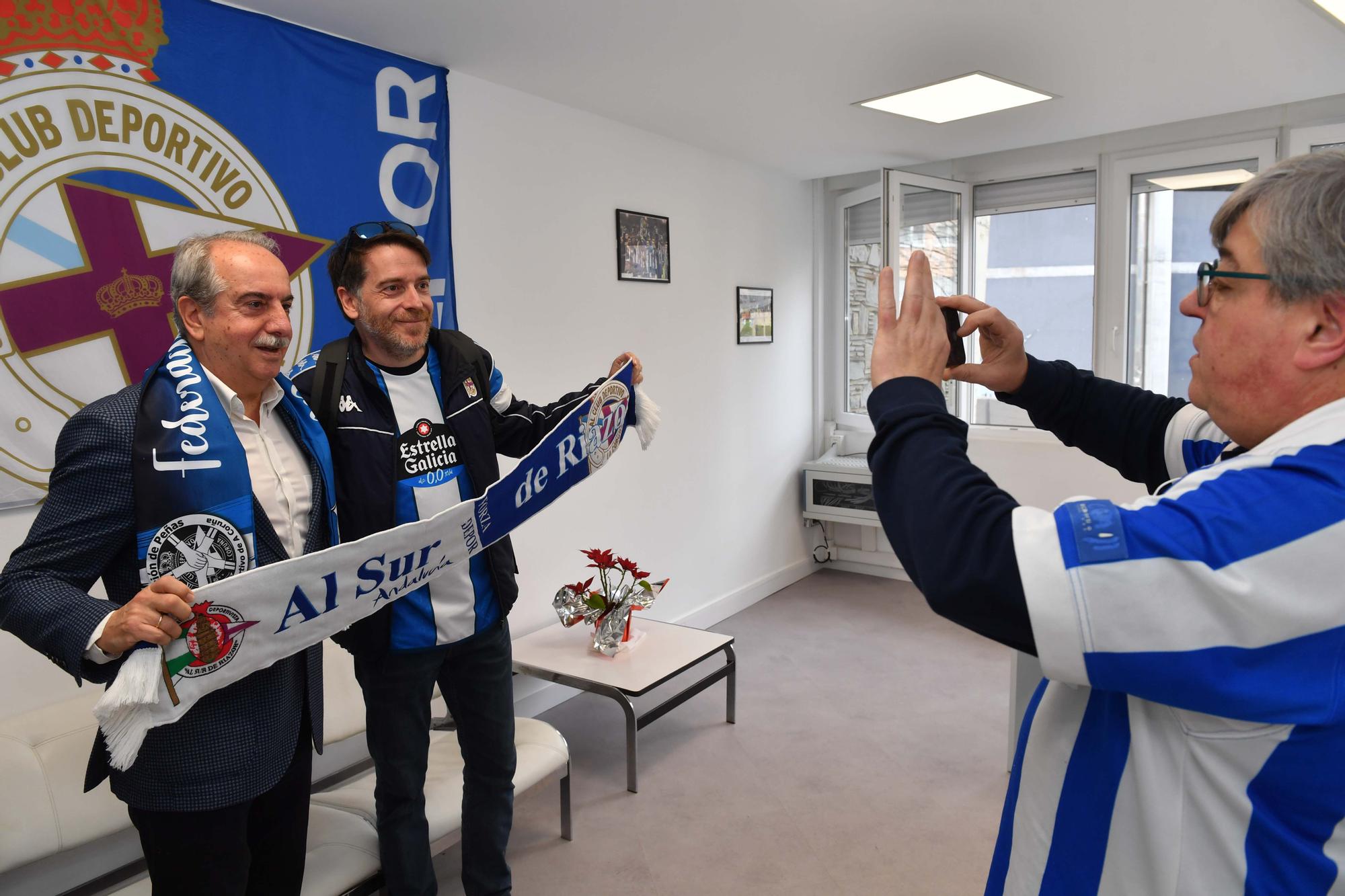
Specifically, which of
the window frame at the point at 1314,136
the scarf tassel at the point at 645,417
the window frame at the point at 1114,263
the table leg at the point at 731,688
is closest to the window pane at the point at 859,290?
the window frame at the point at 1114,263

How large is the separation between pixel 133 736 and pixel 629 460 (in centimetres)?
303

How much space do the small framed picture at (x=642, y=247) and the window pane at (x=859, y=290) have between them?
1.70 m

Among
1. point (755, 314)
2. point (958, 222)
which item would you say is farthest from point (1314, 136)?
point (755, 314)

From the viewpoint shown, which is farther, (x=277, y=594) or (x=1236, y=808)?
(x=277, y=594)

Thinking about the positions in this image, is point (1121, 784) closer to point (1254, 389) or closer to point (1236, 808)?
point (1236, 808)

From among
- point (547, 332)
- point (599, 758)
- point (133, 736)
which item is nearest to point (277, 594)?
point (133, 736)

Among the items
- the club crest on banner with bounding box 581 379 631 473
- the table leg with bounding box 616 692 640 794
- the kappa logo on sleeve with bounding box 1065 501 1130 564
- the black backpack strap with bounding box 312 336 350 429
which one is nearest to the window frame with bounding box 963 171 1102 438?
the table leg with bounding box 616 692 640 794

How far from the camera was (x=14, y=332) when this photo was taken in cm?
209

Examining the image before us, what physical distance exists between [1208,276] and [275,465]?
1.53 metres

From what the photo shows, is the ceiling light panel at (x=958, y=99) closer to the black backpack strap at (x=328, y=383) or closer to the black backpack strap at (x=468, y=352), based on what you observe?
the black backpack strap at (x=468, y=352)

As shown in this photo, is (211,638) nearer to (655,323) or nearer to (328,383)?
(328,383)

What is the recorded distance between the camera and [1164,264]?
Result: 4.62 metres

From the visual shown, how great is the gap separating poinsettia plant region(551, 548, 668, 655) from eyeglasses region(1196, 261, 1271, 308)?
101 inches

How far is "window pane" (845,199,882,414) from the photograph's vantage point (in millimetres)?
5480
